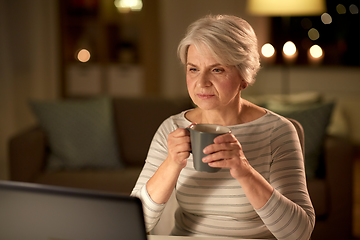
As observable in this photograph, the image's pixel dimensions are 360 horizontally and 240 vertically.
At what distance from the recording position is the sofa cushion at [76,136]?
2430 millimetres

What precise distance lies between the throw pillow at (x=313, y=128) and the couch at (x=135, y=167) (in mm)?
41

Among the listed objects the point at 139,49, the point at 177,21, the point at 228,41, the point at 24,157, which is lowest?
the point at 24,157

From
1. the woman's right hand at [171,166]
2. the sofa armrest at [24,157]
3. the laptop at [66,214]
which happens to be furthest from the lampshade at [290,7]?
the laptop at [66,214]

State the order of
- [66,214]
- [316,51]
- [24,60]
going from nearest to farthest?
[66,214], [24,60], [316,51]

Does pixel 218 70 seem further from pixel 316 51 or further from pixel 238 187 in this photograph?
pixel 316 51

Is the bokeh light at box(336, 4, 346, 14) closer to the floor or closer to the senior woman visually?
the floor

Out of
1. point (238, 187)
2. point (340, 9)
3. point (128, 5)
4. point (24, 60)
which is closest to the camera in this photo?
point (238, 187)

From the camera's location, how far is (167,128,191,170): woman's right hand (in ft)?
2.86

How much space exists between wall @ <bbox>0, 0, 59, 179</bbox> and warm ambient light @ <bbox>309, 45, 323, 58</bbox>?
3063mm

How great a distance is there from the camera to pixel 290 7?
10.6 ft

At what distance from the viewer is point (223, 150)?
816mm

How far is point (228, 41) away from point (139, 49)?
12.0 ft

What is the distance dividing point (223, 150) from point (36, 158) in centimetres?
187

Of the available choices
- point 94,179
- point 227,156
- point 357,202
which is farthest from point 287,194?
point 357,202
